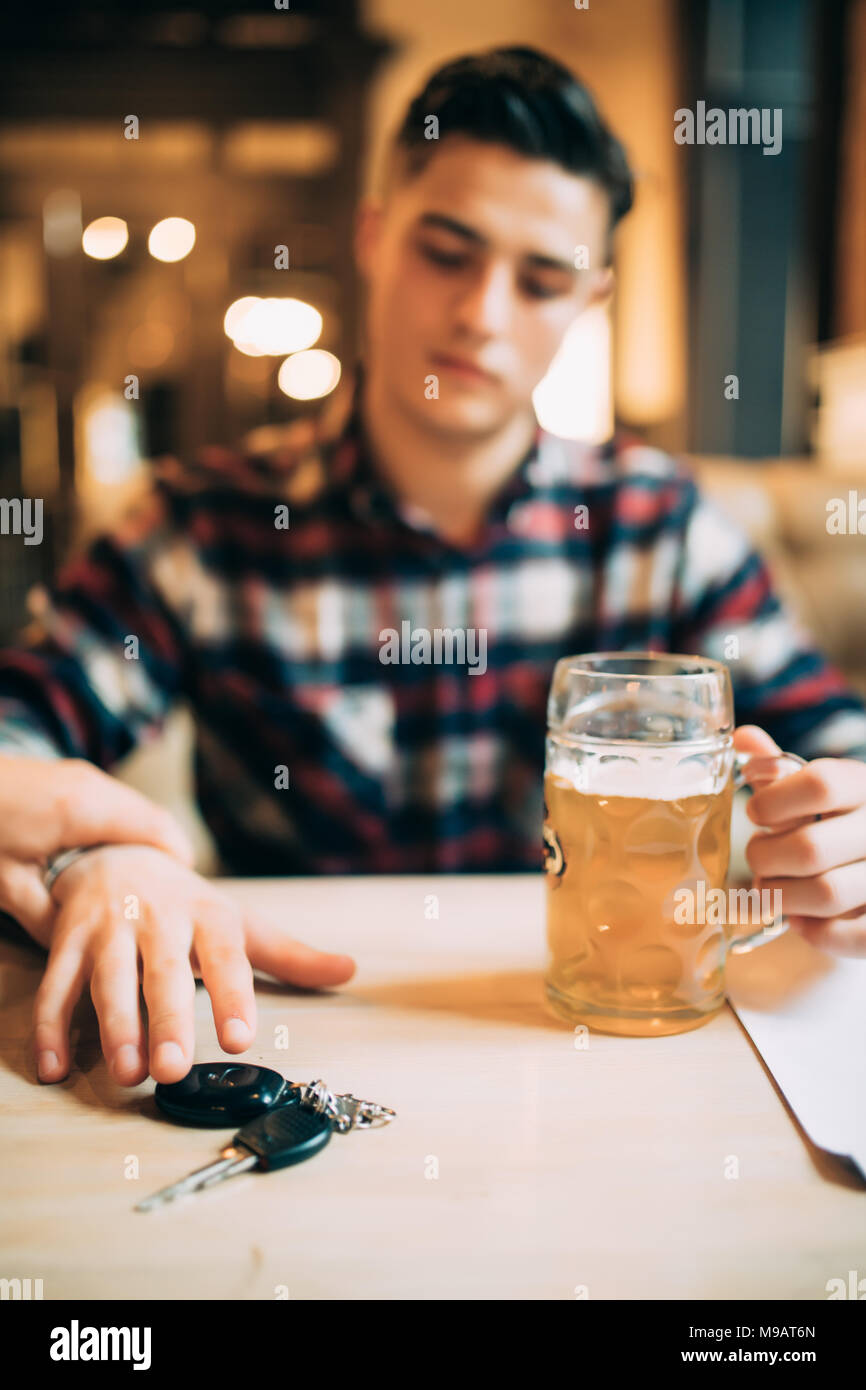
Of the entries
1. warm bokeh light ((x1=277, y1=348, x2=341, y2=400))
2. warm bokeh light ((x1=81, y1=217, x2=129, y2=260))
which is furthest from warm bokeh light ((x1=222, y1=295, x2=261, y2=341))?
warm bokeh light ((x1=81, y1=217, x2=129, y2=260))

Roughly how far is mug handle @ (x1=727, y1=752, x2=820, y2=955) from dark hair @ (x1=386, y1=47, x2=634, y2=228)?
0.67m

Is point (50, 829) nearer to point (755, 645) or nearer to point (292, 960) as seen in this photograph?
point (292, 960)

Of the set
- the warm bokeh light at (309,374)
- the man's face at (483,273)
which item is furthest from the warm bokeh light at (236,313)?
the man's face at (483,273)

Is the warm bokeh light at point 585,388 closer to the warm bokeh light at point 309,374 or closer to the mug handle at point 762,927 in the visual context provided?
the warm bokeh light at point 309,374

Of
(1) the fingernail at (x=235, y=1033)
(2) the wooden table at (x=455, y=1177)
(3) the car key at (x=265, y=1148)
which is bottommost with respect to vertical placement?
(2) the wooden table at (x=455, y=1177)

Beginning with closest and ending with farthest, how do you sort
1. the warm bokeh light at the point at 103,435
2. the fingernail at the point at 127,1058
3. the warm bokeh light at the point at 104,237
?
the fingernail at the point at 127,1058
the warm bokeh light at the point at 104,237
the warm bokeh light at the point at 103,435

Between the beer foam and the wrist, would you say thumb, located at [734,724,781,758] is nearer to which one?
the beer foam

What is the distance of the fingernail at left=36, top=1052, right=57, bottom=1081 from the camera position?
47cm

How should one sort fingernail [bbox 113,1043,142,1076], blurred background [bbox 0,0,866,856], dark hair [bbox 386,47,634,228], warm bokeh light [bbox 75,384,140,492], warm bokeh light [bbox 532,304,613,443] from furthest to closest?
warm bokeh light [bbox 532,304,613,443]
warm bokeh light [bbox 75,384,140,492]
blurred background [bbox 0,0,866,856]
dark hair [bbox 386,47,634,228]
fingernail [bbox 113,1043,142,1076]

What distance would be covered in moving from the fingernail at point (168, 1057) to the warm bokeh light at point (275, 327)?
12.0 feet

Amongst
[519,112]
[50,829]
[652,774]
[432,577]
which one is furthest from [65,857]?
[519,112]

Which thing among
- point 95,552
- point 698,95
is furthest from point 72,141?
point 95,552

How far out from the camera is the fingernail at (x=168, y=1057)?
45 centimetres

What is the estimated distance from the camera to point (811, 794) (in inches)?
21.9
